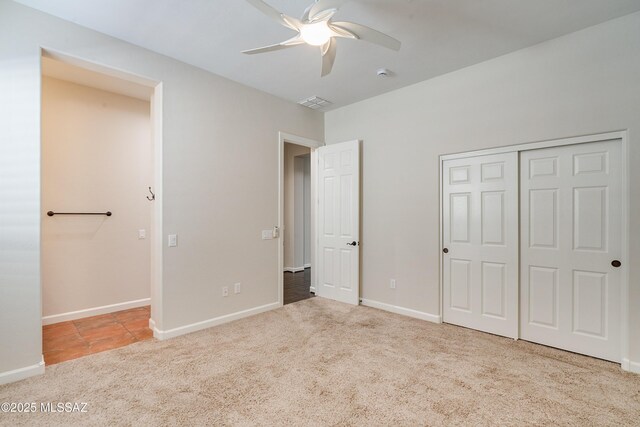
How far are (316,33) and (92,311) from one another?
13.9 feet

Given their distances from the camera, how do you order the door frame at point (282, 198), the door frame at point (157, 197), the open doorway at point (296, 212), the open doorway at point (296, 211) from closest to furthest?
the door frame at point (157, 197) → the door frame at point (282, 198) → the open doorway at point (296, 212) → the open doorway at point (296, 211)

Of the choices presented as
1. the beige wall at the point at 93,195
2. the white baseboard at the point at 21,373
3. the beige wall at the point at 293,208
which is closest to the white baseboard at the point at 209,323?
the white baseboard at the point at 21,373

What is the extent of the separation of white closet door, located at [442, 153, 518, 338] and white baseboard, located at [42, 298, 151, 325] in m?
4.15

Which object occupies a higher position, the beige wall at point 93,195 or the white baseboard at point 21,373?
the beige wall at point 93,195

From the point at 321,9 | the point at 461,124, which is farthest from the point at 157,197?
the point at 461,124

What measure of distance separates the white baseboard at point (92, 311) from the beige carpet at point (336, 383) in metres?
1.38

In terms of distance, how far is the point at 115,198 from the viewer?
4148mm

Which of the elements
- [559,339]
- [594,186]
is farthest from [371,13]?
[559,339]

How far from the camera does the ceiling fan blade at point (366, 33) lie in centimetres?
214

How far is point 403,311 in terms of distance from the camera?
401 centimetres

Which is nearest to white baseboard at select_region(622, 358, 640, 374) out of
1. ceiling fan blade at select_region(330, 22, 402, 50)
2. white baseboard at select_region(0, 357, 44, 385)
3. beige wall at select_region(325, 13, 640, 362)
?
beige wall at select_region(325, 13, 640, 362)

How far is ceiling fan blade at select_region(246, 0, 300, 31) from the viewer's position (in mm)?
1855

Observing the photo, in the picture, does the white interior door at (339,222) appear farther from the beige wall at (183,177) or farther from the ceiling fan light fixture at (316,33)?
the ceiling fan light fixture at (316,33)

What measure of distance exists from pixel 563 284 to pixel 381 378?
2.01m
